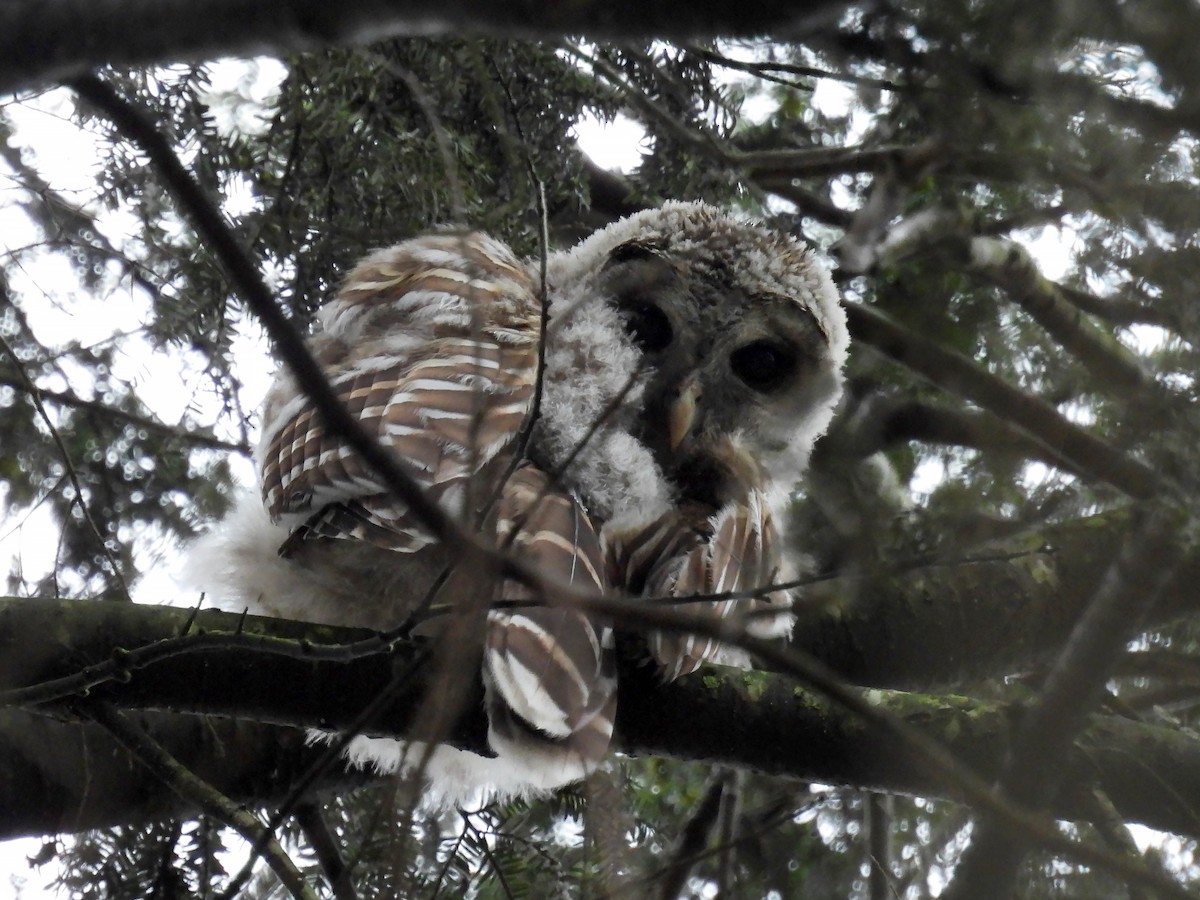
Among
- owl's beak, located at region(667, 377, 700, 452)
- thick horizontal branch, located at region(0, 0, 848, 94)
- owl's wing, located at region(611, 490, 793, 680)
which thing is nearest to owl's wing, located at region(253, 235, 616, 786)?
owl's wing, located at region(611, 490, 793, 680)

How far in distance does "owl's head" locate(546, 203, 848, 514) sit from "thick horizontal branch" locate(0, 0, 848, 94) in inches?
72.0

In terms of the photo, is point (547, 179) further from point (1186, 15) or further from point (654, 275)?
point (1186, 15)

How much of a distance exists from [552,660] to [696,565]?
1.87ft

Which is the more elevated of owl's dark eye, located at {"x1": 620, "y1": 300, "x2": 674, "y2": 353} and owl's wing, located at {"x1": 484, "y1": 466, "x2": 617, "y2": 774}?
owl's dark eye, located at {"x1": 620, "y1": 300, "x2": 674, "y2": 353}

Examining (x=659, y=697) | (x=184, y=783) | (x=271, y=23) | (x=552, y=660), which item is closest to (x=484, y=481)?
(x=552, y=660)

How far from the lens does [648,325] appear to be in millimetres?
3494

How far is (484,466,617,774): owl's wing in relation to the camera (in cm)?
213

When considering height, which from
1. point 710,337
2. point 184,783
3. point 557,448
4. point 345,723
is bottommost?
point 184,783

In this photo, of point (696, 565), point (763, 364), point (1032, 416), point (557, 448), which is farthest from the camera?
point (763, 364)

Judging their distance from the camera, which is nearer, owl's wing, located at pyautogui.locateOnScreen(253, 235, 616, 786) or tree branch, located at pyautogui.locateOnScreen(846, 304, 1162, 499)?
tree branch, located at pyautogui.locateOnScreen(846, 304, 1162, 499)

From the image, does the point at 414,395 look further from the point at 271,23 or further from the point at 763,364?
the point at 271,23

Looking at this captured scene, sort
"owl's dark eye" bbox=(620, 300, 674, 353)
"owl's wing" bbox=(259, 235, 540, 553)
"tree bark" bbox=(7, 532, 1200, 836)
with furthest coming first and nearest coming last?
"owl's dark eye" bbox=(620, 300, 674, 353) → "owl's wing" bbox=(259, 235, 540, 553) → "tree bark" bbox=(7, 532, 1200, 836)

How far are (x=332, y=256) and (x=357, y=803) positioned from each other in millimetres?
1568

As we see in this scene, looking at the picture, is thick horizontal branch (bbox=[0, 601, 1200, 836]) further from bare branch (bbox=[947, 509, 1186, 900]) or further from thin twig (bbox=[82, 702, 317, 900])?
bare branch (bbox=[947, 509, 1186, 900])
